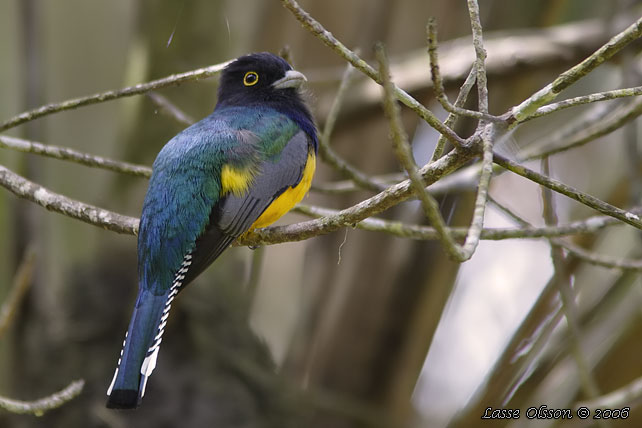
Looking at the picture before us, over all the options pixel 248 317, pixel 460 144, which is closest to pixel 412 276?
pixel 248 317

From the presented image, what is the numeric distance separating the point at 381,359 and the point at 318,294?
0.80m

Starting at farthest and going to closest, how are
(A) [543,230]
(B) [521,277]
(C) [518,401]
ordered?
1. (B) [521,277]
2. (C) [518,401]
3. (A) [543,230]

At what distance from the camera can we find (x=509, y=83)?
233 inches

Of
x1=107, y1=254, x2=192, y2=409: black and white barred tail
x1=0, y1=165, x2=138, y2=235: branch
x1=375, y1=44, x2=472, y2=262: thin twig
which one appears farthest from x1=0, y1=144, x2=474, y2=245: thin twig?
x1=375, y1=44, x2=472, y2=262: thin twig

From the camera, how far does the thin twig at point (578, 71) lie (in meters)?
2.23

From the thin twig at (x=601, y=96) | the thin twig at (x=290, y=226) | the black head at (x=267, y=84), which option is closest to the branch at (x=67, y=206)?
the thin twig at (x=290, y=226)

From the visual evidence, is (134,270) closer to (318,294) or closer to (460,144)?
(318,294)

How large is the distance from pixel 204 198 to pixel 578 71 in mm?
1844

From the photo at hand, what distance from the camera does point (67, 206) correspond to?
317 centimetres

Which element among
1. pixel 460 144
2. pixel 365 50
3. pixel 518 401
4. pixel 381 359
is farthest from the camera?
pixel 365 50

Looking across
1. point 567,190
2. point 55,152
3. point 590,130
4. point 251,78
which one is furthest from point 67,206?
point 590,130

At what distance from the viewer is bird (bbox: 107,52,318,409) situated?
3152 millimetres

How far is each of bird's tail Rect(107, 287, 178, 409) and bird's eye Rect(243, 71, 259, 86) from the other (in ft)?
5.05

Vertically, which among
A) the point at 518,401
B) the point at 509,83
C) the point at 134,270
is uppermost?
the point at 509,83
